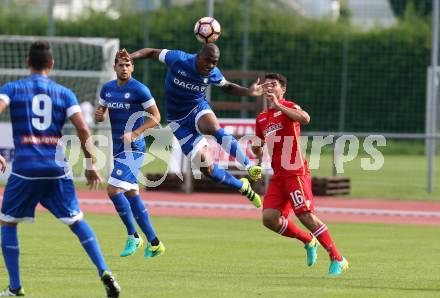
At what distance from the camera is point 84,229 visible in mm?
9852

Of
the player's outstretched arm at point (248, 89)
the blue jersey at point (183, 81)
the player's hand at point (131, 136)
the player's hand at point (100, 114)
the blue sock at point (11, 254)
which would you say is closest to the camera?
the blue sock at point (11, 254)

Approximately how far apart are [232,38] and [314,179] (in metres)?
13.3

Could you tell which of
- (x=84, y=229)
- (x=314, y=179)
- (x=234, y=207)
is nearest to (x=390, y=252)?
(x=84, y=229)

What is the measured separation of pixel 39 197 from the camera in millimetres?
9773

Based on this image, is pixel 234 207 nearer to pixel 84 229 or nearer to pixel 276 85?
pixel 276 85

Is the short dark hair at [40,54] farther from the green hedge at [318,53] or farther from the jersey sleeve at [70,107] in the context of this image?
the green hedge at [318,53]

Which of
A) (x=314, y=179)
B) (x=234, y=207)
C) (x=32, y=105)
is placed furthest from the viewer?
(x=314, y=179)

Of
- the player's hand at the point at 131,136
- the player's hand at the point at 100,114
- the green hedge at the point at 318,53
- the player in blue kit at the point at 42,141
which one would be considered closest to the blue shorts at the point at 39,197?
the player in blue kit at the point at 42,141

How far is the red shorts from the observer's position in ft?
40.5

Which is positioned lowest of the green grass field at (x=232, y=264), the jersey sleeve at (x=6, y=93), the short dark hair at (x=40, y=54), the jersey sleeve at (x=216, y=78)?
the green grass field at (x=232, y=264)

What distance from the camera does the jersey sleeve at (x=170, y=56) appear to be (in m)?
14.3

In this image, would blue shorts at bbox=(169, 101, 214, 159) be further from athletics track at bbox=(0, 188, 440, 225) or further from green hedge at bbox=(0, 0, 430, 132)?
green hedge at bbox=(0, 0, 430, 132)

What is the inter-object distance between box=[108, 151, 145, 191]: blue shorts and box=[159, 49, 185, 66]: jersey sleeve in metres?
1.31

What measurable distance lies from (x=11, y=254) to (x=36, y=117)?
1339 millimetres
